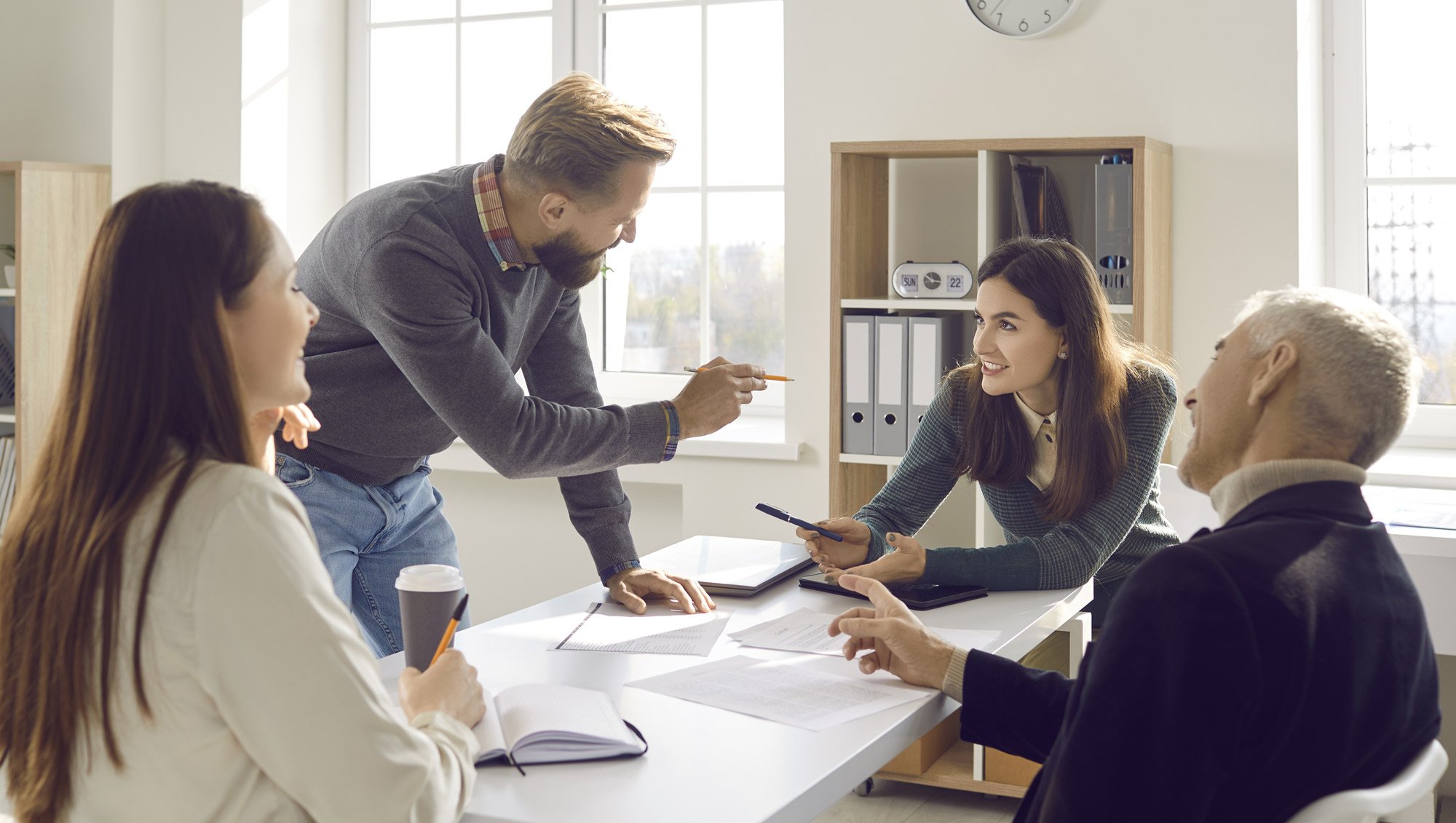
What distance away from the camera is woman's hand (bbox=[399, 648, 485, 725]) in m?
1.27

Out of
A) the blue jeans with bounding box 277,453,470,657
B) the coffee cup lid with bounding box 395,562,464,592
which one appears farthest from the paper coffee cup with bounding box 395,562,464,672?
the blue jeans with bounding box 277,453,470,657

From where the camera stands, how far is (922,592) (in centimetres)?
195

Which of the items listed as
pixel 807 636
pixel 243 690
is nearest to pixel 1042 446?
pixel 807 636

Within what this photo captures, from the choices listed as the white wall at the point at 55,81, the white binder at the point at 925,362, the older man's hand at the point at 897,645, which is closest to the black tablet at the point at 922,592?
the older man's hand at the point at 897,645

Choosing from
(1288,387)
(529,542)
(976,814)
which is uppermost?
(1288,387)

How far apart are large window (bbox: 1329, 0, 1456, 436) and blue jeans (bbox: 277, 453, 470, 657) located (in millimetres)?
2439

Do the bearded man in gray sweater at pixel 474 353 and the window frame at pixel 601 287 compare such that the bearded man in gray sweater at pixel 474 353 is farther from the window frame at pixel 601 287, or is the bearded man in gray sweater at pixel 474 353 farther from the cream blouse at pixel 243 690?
the window frame at pixel 601 287

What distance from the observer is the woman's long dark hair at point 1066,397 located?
87.8 inches

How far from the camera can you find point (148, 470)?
1014mm

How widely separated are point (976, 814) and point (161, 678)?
2.36 metres

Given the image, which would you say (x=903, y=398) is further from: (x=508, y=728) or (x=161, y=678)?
(x=161, y=678)

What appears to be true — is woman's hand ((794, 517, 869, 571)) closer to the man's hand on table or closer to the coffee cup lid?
the man's hand on table

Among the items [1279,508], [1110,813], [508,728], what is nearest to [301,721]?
[508,728]

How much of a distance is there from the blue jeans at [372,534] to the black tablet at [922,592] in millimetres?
631
